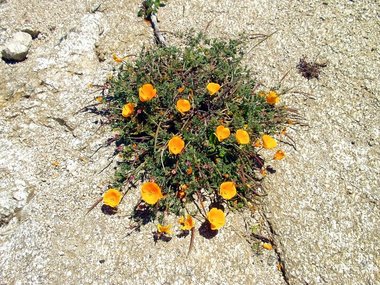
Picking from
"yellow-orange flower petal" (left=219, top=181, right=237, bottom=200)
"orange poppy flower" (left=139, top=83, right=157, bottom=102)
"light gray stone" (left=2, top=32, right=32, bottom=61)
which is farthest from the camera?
"light gray stone" (left=2, top=32, right=32, bottom=61)

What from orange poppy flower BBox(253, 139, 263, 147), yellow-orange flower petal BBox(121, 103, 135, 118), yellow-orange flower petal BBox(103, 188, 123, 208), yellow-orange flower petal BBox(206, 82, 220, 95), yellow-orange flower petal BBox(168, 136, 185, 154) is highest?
yellow-orange flower petal BBox(206, 82, 220, 95)

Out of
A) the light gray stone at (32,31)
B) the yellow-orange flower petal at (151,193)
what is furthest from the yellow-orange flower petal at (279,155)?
the light gray stone at (32,31)

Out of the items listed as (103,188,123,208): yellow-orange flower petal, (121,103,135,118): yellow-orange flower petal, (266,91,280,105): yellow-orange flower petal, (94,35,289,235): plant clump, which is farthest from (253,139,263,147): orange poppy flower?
(103,188,123,208): yellow-orange flower petal

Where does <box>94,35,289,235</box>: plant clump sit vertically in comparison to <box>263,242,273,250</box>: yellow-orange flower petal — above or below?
above

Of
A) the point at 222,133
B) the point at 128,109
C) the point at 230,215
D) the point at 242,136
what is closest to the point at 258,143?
the point at 242,136

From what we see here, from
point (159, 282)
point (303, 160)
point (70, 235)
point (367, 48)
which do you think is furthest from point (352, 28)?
point (70, 235)

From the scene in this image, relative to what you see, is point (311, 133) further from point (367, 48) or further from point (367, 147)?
point (367, 48)

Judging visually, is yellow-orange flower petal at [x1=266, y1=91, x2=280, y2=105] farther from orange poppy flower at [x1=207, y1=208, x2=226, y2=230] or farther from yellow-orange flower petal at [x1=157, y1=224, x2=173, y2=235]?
yellow-orange flower petal at [x1=157, y1=224, x2=173, y2=235]
